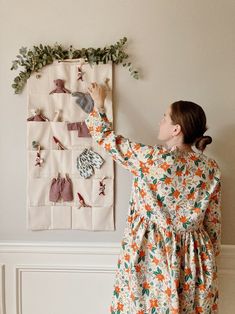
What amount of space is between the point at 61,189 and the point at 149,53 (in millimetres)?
792

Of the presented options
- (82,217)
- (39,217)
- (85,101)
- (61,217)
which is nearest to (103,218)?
(82,217)

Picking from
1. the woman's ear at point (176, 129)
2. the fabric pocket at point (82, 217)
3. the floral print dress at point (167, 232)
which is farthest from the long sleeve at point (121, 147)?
the fabric pocket at point (82, 217)

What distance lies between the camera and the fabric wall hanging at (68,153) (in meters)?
1.67

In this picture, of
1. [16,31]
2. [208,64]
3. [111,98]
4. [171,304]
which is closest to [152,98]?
[111,98]

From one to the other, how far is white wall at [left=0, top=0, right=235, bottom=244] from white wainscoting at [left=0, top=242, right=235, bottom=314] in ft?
0.34

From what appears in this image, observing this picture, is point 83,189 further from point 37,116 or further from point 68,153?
point 37,116

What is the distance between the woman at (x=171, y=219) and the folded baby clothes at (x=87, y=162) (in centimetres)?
29

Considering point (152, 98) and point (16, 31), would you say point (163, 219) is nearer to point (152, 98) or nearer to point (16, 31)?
point (152, 98)

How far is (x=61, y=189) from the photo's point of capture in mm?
1694

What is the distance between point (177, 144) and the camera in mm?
1340

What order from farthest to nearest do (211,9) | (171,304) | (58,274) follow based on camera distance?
(58,274) → (211,9) → (171,304)

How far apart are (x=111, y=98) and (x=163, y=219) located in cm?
66

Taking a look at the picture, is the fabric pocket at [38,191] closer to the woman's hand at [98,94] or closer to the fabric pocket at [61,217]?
the fabric pocket at [61,217]

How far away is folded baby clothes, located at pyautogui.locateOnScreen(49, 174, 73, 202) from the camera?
5.53 feet
